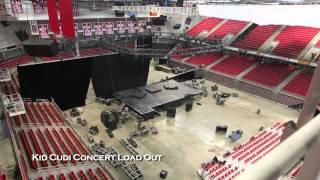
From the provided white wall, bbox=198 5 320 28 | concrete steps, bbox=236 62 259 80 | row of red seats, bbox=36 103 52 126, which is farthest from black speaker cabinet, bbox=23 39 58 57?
concrete steps, bbox=236 62 259 80

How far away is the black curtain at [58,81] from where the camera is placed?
612 inches

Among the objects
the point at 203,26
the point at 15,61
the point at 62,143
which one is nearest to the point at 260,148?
the point at 62,143

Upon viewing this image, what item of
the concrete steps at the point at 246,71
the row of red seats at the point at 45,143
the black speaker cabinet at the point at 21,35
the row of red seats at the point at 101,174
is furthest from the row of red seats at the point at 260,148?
the black speaker cabinet at the point at 21,35

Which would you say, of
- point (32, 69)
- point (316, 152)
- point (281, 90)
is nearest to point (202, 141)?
point (281, 90)

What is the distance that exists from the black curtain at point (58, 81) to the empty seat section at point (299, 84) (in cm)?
1600

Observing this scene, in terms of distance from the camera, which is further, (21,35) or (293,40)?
(293,40)

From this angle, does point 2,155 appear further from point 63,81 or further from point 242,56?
point 242,56

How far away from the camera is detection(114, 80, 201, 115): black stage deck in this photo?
58.9 feet

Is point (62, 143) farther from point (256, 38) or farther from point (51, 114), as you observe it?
point (256, 38)

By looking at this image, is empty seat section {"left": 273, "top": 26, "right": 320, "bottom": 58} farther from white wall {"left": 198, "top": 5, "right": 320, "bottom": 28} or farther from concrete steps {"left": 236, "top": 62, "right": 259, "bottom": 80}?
white wall {"left": 198, "top": 5, "right": 320, "bottom": 28}

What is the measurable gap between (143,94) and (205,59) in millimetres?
11283

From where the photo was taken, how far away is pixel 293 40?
23625 mm

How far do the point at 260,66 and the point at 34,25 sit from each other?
2120cm

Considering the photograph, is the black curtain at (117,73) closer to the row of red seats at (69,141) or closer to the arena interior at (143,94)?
the arena interior at (143,94)
